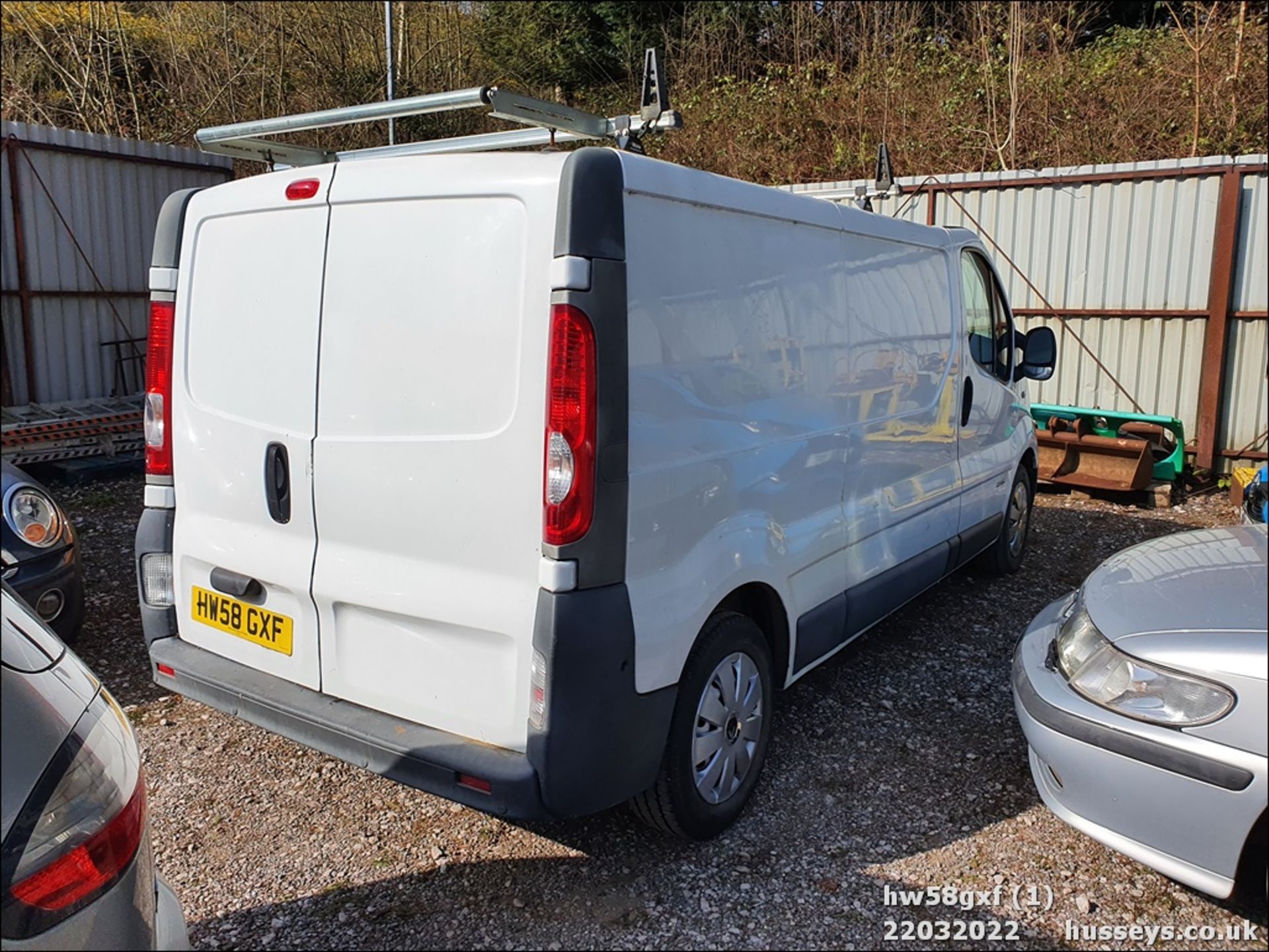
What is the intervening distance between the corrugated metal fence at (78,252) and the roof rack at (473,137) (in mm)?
6444

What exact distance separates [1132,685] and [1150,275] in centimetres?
729

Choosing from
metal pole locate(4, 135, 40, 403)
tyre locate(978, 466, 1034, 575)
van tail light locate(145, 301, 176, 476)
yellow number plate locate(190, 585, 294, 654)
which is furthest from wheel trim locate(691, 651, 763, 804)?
metal pole locate(4, 135, 40, 403)

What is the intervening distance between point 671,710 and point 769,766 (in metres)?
1.04

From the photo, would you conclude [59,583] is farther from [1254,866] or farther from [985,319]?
[985,319]

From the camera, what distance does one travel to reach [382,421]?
278 cm

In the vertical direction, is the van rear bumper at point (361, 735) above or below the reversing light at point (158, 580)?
below

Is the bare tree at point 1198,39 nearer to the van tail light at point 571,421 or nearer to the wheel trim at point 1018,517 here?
the wheel trim at point 1018,517

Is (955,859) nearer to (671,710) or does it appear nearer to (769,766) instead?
(769,766)

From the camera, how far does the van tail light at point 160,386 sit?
3.36m

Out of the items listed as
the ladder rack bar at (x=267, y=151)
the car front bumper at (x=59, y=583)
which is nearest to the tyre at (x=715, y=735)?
the ladder rack bar at (x=267, y=151)

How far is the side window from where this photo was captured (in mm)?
5113

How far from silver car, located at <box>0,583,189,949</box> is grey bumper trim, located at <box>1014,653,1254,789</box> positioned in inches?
94.0

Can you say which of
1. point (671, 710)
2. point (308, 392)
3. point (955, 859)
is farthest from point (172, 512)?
point (955, 859)

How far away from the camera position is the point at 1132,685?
8.91ft
